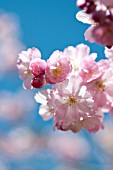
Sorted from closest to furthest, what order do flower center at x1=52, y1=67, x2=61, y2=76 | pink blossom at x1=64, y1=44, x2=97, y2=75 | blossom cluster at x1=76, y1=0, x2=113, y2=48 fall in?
blossom cluster at x1=76, y1=0, x2=113, y2=48, flower center at x1=52, y1=67, x2=61, y2=76, pink blossom at x1=64, y1=44, x2=97, y2=75

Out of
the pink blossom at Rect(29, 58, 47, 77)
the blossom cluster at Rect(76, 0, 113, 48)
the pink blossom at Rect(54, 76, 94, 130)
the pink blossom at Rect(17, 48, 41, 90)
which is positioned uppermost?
the pink blossom at Rect(17, 48, 41, 90)

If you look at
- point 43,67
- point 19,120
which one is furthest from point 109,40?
point 19,120

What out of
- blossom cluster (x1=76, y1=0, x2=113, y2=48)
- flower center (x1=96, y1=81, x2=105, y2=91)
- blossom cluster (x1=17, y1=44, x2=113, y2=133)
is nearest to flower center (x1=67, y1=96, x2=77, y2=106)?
blossom cluster (x1=17, y1=44, x2=113, y2=133)

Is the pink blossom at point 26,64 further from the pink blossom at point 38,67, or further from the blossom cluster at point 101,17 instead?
the blossom cluster at point 101,17

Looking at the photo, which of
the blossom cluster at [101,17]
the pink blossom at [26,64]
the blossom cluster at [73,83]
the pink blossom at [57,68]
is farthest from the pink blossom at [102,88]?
the blossom cluster at [101,17]

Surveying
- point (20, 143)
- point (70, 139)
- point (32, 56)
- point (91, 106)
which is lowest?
point (91, 106)

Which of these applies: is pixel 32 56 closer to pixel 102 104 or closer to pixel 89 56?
pixel 89 56

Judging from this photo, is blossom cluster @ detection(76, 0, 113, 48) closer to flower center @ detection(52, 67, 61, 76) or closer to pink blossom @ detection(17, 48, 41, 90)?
flower center @ detection(52, 67, 61, 76)

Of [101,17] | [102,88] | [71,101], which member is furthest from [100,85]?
[101,17]

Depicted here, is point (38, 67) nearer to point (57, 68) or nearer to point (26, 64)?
point (57, 68)
